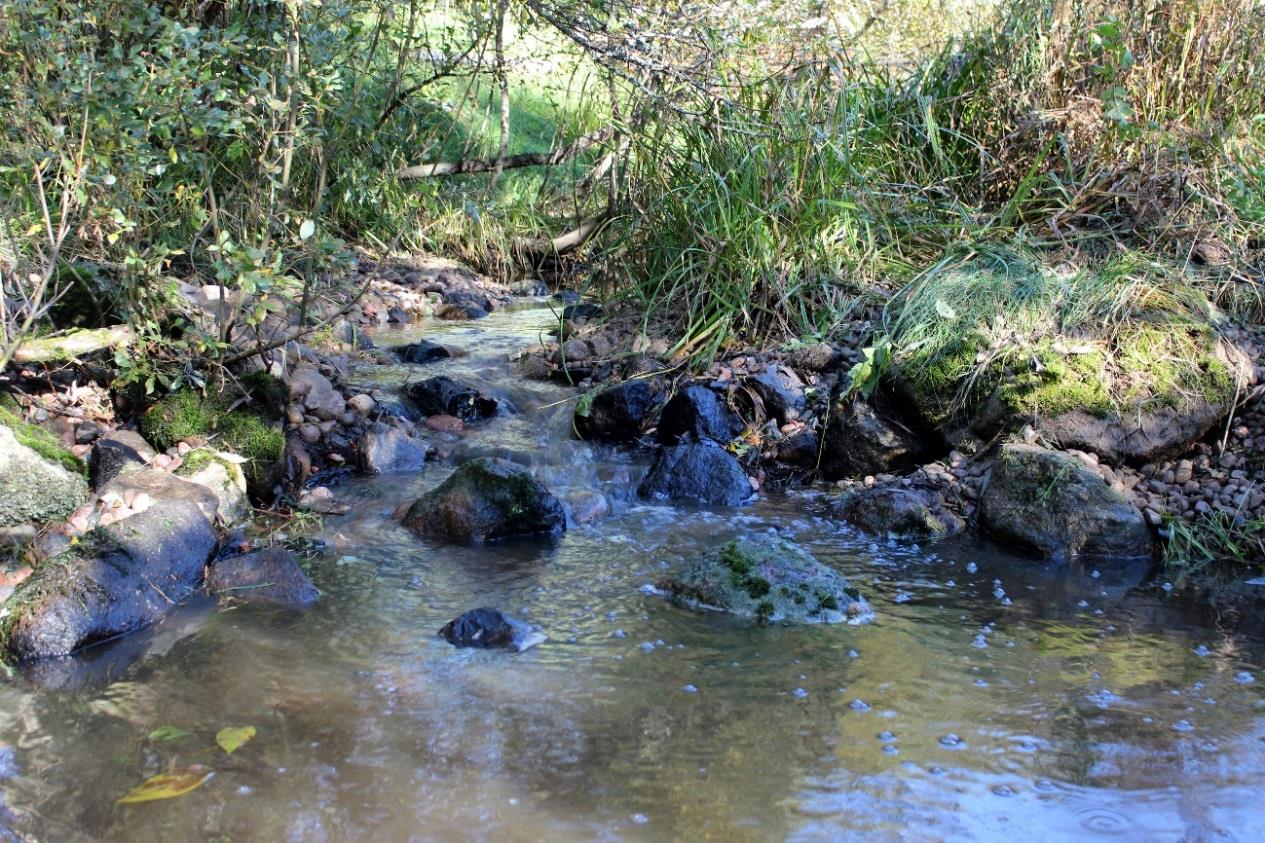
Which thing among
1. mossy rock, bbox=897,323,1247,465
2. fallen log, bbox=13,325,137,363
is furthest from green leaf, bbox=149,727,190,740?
mossy rock, bbox=897,323,1247,465

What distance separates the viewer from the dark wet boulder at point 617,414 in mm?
6117

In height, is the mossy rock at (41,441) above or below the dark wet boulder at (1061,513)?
below

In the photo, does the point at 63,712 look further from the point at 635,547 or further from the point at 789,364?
the point at 789,364

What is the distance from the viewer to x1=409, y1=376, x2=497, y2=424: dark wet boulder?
6402mm

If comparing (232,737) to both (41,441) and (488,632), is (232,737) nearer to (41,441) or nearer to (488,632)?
(488,632)

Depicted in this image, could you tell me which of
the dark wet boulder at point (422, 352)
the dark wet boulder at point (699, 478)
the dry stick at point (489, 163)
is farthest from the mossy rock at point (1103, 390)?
the dry stick at point (489, 163)

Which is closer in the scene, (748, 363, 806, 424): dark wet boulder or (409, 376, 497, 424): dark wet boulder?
(748, 363, 806, 424): dark wet boulder

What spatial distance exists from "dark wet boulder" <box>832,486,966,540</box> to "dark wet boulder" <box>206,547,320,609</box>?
246 cm

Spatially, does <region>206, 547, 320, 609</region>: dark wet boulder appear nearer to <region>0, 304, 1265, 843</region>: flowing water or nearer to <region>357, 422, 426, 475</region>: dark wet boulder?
<region>0, 304, 1265, 843</region>: flowing water

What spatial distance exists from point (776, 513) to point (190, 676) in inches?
110

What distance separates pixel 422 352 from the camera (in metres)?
7.41

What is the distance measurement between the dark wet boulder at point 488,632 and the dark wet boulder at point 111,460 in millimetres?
1927

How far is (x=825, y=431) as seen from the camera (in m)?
5.66

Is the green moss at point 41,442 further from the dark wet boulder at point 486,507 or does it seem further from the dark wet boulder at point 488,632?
the dark wet boulder at point 488,632
